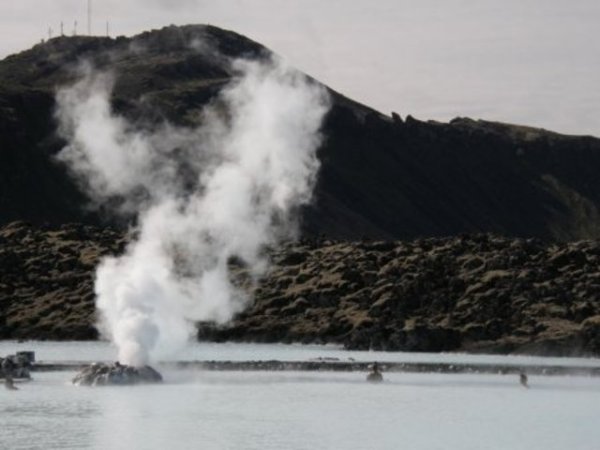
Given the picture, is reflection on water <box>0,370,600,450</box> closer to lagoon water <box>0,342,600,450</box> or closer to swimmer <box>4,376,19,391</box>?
lagoon water <box>0,342,600,450</box>

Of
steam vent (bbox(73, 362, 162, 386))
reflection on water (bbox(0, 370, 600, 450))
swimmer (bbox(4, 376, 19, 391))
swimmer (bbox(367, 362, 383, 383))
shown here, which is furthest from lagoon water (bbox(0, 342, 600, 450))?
steam vent (bbox(73, 362, 162, 386))

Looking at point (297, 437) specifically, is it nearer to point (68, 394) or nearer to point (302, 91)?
point (68, 394)

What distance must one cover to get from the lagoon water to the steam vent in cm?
264

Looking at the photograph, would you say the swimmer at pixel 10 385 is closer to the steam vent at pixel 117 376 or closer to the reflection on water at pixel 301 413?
the reflection on water at pixel 301 413

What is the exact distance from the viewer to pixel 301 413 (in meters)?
108


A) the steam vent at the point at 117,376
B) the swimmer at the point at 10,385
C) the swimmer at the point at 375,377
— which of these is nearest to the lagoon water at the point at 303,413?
the swimmer at the point at 375,377

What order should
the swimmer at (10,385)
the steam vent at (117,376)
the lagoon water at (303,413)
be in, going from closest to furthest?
the lagoon water at (303,413) → the swimmer at (10,385) → the steam vent at (117,376)

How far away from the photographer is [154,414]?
348 feet

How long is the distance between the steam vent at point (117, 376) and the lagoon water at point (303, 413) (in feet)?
8.66

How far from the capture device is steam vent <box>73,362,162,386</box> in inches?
5143

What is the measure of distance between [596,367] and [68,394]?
242ft

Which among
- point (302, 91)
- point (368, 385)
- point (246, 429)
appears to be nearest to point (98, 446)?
point (246, 429)

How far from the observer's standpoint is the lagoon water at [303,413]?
296ft

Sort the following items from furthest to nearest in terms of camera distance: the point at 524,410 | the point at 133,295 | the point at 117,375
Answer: the point at 133,295
the point at 117,375
the point at 524,410
